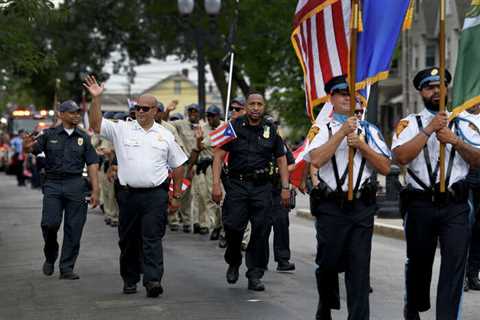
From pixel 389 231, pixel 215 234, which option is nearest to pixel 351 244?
pixel 215 234

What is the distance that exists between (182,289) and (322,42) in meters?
2.72

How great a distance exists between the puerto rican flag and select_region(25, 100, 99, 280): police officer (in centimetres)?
169

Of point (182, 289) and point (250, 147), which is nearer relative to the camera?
point (182, 289)

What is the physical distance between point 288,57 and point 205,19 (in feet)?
16.2

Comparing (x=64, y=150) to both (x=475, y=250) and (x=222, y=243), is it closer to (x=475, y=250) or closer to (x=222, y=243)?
(x=222, y=243)

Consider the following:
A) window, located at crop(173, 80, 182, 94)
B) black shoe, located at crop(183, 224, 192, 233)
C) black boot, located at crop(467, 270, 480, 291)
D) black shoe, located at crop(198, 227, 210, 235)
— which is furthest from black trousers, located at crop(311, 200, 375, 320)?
window, located at crop(173, 80, 182, 94)

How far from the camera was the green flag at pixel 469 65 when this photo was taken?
9062 millimetres

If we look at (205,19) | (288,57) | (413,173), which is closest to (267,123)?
(413,173)

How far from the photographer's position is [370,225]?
8.30m

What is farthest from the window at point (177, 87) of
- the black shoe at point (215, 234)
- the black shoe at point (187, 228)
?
the black shoe at point (215, 234)

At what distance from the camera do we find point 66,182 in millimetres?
12477

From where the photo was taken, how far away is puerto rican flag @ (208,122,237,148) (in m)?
11.6

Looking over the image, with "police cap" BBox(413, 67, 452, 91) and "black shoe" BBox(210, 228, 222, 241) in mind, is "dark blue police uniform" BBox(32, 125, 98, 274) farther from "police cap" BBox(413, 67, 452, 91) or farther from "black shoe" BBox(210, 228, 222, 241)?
"police cap" BBox(413, 67, 452, 91)

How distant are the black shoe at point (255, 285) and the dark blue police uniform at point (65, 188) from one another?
6.73 feet
